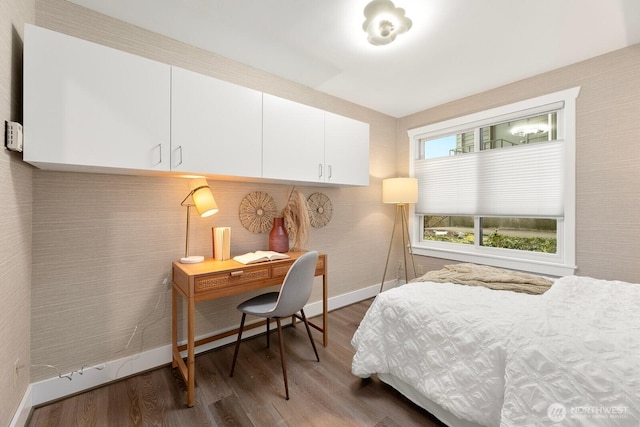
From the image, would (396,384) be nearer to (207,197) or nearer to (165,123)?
(207,197)

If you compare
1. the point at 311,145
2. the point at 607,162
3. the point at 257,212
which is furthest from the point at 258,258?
the point at 607,162

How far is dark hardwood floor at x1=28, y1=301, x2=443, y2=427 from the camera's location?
1.60m

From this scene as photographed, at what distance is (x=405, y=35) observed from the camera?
2.06m

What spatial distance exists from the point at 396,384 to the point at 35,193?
257cm

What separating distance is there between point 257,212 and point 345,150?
108 cm

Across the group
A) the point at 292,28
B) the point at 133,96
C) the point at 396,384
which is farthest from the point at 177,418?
the point at 292,28

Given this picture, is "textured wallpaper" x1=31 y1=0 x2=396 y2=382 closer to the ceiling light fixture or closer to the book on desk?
the book on desk

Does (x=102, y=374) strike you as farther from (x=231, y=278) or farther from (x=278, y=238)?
(x=278, y=238)

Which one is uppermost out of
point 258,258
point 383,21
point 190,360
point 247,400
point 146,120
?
point 383,21

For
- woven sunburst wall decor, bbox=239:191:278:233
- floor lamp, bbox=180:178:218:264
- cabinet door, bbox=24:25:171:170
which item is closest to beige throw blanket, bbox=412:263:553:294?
woven sunburst wall decor, bbox=239:191:278:233

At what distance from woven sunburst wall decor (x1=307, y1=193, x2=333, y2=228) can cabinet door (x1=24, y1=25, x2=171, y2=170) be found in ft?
5.15

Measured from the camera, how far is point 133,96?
1648mm

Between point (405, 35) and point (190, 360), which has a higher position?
point (405, 35)

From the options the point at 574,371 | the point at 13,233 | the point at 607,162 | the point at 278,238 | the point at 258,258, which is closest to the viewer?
the point at 574,371
